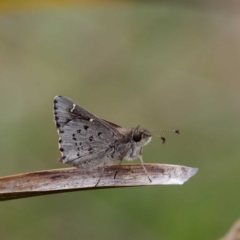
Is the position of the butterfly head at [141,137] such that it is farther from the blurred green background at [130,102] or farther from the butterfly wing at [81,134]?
the blurred green background at [130,102]

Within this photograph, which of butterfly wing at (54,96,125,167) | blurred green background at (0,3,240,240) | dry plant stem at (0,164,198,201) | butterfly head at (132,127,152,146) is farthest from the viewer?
blurred green background at (0,3,240,240)

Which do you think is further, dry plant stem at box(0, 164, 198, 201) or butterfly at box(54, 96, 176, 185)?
butterfly at box(54, 96, 176, 185)

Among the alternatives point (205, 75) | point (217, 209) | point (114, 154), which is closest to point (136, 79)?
point (205, 75)

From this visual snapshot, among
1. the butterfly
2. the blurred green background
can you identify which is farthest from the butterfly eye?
the blurred green background

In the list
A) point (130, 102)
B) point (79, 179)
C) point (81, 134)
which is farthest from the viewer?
point (130, 102)

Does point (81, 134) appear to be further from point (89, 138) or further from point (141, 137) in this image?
point (141, 137)

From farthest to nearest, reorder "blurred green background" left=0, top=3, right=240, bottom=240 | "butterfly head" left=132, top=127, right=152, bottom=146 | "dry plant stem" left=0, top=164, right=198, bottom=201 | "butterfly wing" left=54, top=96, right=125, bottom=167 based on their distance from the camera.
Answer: "blurred green background" left=0, top=3, right=240, bottom=240
"butterfly head" left=132, top=127, right=152, bottom=146
"butterfly wing" left=54, top=96, right=125, bottom=167
"dry plant stem" left=0, top=164, right=198, bottom=201

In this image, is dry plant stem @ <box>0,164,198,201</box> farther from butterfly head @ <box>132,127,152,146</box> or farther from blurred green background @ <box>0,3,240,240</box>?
blurred green background @ <box>0,3,240,240</box>

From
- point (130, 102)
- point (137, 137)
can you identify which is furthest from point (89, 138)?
point (130, 102)

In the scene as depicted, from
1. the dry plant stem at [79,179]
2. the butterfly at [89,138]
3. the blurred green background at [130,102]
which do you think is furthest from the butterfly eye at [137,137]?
the blurred green background at [130,102]
